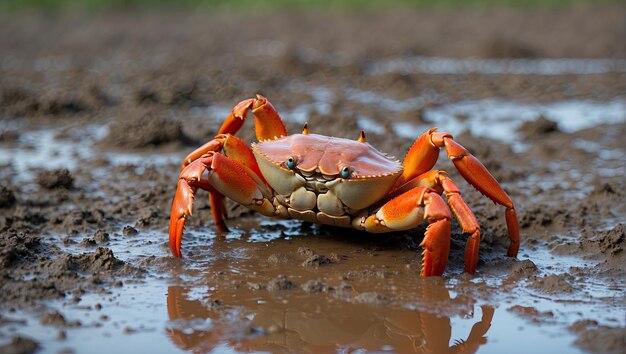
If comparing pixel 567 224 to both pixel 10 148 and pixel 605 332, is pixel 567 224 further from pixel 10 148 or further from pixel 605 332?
pixel 10 148

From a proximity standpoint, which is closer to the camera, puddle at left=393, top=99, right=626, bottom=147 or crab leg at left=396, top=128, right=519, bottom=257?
crab leg at left=396, top=128, right=519, bottom=257

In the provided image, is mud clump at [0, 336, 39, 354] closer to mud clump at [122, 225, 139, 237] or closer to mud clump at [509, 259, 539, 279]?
mud clump at [122, 225, 139, 237]

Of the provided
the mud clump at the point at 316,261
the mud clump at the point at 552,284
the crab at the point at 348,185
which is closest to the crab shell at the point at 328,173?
→ the crab at the point at 348,185

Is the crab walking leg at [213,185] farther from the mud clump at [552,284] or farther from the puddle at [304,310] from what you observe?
the mud clump at [552,284]

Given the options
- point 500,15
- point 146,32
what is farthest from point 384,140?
point 500,15

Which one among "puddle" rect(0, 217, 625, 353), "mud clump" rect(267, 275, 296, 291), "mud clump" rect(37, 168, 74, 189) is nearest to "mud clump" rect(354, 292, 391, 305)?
"puddle" rect(0, 217, 625, 353)

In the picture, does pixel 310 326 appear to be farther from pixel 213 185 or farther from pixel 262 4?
pixel 262 4
